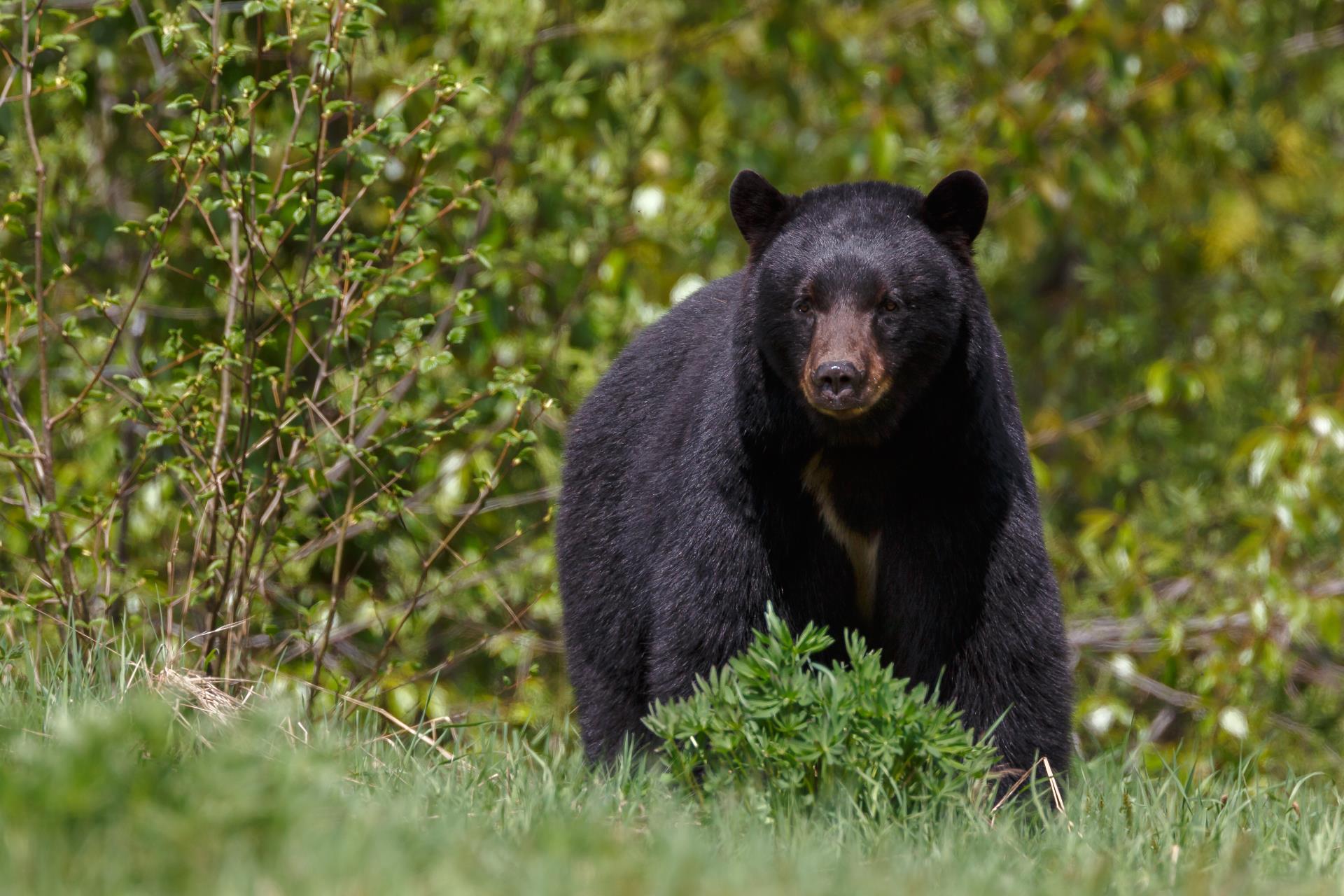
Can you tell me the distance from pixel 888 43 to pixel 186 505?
674cm

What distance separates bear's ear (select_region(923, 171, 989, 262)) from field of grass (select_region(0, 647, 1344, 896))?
1475 millimetres

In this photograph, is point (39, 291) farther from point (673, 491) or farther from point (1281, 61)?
point (1281, 61)

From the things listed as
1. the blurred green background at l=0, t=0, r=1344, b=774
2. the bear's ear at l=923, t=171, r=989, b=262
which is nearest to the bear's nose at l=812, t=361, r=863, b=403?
the bear's ear at l=923, t=171, r=989, b=262

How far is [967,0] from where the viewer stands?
9.61 m

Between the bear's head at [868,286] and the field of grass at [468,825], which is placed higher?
the bear's head at [868,286]

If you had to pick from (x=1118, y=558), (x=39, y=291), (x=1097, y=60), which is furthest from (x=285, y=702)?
(x=1097, y=60)

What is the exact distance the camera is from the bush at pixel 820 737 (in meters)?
3.37

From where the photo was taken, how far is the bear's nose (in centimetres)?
404

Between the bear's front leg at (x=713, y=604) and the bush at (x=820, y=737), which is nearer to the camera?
the bush at (x=820, y=737)

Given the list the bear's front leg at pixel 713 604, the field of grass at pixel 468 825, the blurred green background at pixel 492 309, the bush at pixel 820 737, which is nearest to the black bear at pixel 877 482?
the bear's front leg at pixel 713 604

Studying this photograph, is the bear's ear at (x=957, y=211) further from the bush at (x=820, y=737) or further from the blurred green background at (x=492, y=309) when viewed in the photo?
the bush at (x=820, y=737)

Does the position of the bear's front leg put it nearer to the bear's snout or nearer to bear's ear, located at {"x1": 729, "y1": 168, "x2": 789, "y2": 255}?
the bear's snout

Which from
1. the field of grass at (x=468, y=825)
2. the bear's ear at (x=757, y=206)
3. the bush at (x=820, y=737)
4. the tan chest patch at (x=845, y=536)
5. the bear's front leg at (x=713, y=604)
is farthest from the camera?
the bear's ear at (x=757, y=206)

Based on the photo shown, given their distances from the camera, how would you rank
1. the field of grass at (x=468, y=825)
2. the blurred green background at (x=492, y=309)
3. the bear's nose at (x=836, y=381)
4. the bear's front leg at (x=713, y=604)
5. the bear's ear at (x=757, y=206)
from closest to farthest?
the field of grass at (x=468, y=825) < the bear's nose at (x=836, y=381) < the bear's front leg at (x=713, y=604) < the bear's ear at (x=757, y=206) < the blurred green background at (x=492, y=309)
